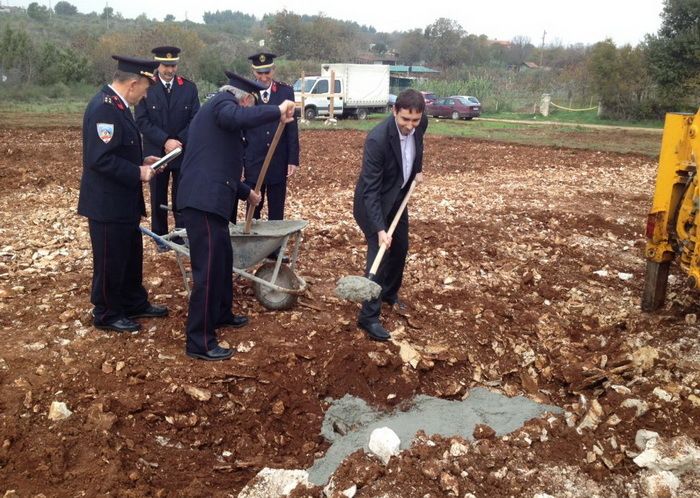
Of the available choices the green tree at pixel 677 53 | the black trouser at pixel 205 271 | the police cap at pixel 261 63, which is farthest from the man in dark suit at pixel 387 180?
the green tree at pixel 677 53

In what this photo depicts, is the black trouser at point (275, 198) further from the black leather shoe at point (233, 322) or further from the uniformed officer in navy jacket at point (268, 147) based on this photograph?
the black leather shoe at point (233, 322)

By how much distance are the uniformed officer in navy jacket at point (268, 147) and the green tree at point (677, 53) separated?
78.7 feet

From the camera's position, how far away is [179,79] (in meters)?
5.86

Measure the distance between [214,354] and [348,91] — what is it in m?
23.9

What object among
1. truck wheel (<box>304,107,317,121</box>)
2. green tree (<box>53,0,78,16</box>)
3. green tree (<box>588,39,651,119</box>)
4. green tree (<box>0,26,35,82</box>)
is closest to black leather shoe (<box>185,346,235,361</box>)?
truck wheel (<box>304,107,317,121</box>)

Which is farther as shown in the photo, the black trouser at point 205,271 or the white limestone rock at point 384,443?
the black trouser at point 205,271

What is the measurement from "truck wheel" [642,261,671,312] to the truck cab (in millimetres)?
20917

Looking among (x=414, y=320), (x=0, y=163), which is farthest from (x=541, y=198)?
(x=0, y=163)

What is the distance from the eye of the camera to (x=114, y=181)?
4.02 metres

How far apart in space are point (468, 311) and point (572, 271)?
67.9 inches

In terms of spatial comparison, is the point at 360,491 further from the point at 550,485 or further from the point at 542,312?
the point at 542,312

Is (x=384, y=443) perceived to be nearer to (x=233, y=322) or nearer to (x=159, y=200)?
(x=233, y=322)

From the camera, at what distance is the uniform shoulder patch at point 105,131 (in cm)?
388

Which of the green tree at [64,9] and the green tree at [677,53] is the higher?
the green tree at [64,9]
